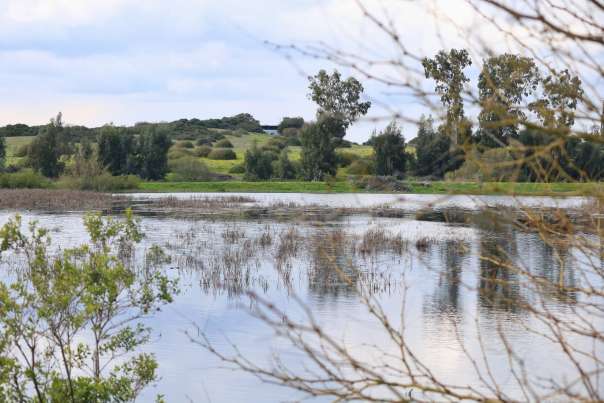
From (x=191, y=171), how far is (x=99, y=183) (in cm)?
872

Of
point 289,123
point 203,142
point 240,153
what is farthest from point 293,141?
point 289,123

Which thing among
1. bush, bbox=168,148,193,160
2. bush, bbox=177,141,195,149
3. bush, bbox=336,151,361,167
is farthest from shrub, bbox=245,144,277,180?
bush, bbox=177,141,195,149

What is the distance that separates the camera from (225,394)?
11500mm

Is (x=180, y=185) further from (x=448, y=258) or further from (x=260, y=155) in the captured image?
(x=448, y=258)

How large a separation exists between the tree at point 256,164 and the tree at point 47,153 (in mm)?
14420

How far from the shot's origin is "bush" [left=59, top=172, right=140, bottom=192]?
2133 inches

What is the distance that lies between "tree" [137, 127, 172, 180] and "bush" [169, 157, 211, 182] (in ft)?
4.76

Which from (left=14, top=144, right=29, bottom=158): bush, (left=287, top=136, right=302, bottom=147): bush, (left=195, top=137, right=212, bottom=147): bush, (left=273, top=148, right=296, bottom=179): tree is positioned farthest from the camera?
(left=195, top=137, right=212, bottom=147): bush

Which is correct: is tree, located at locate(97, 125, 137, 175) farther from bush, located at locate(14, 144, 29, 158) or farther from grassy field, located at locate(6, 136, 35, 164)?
bush, located at locate(14, 144, 29, 158)

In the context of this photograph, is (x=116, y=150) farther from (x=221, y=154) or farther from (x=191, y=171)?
(x=221, y=154)

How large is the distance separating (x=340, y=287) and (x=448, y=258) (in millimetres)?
4504

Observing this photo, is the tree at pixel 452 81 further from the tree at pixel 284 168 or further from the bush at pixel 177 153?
the bush at pixel 177 153

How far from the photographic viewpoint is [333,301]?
16.3 meters

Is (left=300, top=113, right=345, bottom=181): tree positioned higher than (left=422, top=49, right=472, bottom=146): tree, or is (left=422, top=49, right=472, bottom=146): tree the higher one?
(left=300, top=113, right=345, bottom=181): tree
